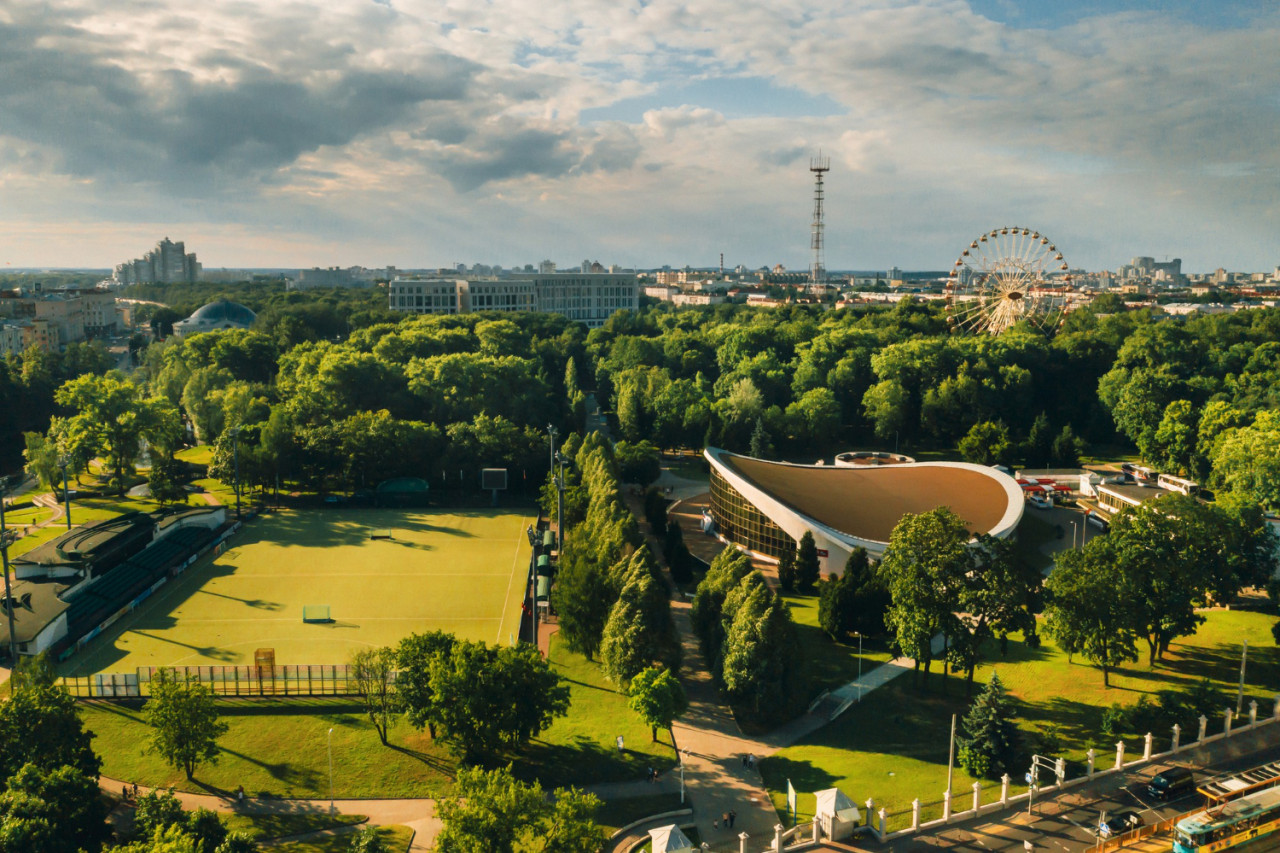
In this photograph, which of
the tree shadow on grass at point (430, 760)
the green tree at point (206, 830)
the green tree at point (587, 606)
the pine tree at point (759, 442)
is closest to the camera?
the green tree at point (206, 830)

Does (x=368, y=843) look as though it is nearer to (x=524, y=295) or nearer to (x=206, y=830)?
(x=206, y=830)

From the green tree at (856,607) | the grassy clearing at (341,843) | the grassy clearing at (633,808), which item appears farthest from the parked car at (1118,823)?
the grassy clearing at (341,843)

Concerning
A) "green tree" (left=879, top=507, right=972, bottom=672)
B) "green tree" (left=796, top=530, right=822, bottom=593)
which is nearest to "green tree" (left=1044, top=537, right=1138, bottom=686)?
"green tree" (left=879, top=507, right=972, bottom=672)

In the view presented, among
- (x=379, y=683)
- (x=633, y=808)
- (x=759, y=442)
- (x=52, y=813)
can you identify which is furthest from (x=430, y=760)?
(x=759, y=442)

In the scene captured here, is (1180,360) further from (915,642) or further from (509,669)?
(509,669)

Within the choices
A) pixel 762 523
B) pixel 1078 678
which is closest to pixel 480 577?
pixel 762 523

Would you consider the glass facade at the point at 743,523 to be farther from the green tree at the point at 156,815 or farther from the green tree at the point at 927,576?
the green tree at the point at 156,815
